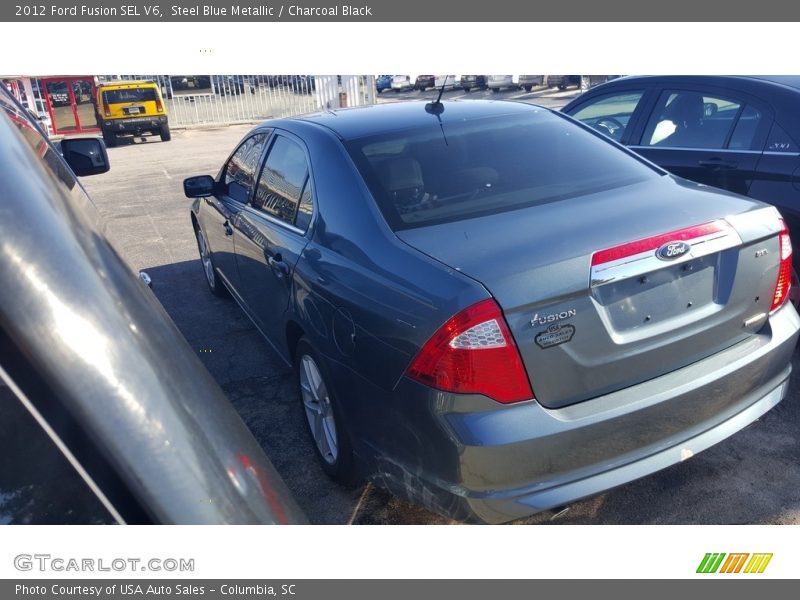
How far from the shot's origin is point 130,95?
1978 cm

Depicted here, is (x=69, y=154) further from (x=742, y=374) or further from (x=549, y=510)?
(x=742, y=374)

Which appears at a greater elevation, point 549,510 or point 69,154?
point 69,154

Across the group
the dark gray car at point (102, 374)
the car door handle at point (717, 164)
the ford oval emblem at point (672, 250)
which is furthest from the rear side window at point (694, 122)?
the dark gray car at point (102, 374)

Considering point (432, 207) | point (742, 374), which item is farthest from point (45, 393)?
point (742, 374)

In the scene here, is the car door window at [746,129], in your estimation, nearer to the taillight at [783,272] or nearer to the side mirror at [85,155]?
the taillight at [783,272]

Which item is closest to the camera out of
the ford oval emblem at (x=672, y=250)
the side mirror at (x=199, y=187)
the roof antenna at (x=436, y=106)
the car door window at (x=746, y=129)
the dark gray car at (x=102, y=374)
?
the dark gray car at (x=102, y=374)

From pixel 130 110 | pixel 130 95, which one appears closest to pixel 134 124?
pixel 130 110

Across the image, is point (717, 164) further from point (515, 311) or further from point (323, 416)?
point (323, 416)

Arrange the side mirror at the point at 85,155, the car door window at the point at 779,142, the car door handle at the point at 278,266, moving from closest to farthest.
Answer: the car door handle at the point at 278,266 < the car door window at the point at 779,142 < the side mirror at the point at 85,155

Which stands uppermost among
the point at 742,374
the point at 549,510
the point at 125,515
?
the point at 125,515

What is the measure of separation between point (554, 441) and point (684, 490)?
1.13m

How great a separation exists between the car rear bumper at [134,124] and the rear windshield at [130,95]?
1.85 feet

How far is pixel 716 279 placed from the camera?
7.89 feet

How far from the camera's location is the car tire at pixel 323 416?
2.81 meters
